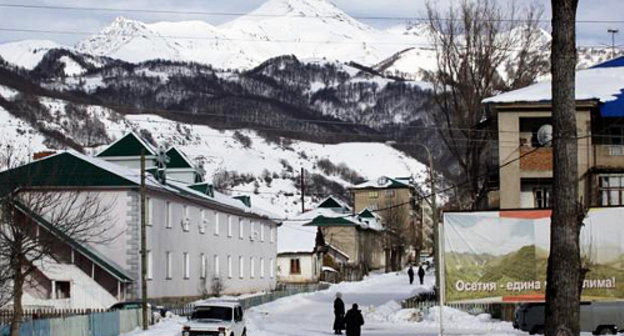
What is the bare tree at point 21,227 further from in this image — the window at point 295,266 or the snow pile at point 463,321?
the window at point 295,266

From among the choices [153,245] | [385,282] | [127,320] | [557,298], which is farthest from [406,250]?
[557,298]

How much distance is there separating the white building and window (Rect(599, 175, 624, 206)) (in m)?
22.3

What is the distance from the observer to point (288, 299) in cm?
6756

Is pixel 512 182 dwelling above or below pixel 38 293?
above

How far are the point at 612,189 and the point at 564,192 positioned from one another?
3181cm

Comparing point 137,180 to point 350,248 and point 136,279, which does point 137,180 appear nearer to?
point 136,279

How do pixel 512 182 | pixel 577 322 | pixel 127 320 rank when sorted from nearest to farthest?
pixel 577 322 → pixel 127 320 → pixel 512 182

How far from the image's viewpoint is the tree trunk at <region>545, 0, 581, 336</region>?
15812 mm

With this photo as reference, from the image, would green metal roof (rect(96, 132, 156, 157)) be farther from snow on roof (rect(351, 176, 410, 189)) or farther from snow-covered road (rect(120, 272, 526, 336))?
snow on roof (rect(351, 176, 410, 189))

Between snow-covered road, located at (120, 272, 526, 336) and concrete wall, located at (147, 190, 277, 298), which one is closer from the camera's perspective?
snow-covered road, located at (120, 272, 526, 336)

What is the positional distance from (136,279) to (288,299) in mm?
17667

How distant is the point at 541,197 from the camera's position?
1911 inches

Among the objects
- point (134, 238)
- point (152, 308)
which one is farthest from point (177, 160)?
point (152, 308)

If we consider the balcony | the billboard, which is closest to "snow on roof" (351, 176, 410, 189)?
the balcony
